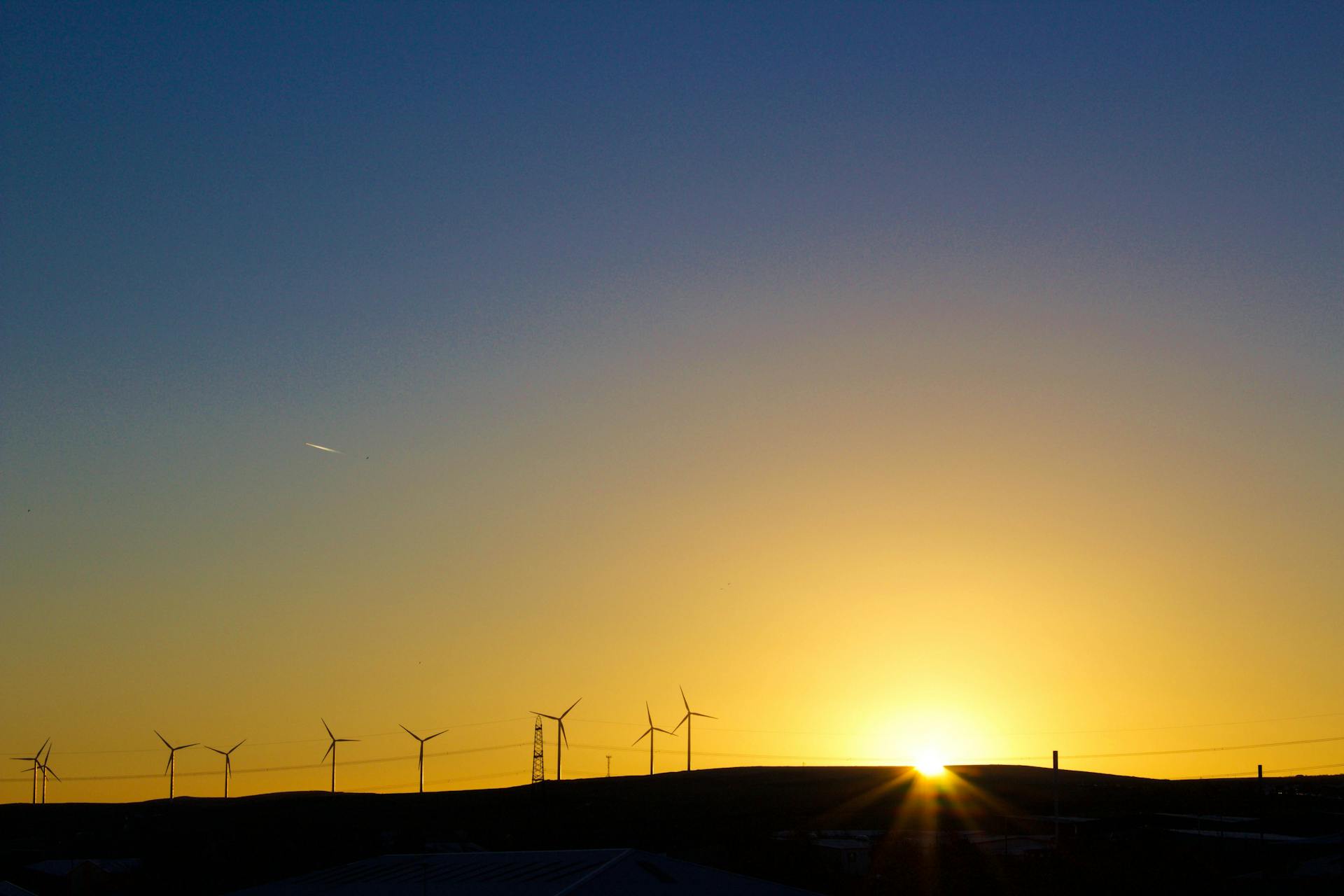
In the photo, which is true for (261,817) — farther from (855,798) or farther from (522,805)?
(855,798)

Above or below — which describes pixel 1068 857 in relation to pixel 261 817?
above

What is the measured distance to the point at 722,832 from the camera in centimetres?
11819

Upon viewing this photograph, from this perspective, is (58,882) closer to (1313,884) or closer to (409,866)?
(409,866)

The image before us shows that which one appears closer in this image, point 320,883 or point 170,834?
point 320,883

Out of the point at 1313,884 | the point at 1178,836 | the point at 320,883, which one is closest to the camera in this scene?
the point at 320,883

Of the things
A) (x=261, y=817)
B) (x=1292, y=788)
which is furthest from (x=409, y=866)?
(x=1292, y=788)

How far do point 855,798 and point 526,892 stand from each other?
13905 centimetres

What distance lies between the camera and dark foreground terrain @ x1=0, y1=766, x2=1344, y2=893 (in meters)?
75.0

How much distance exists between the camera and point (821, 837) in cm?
10031

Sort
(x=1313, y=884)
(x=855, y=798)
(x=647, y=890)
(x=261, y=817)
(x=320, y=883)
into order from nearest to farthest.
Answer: (x=647, y=890)
(x=320, y=883)
(x=1313, y=884)
(x=261, y=817)
(x=855, y=798)

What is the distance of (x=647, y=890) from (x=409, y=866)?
1865 centimetres

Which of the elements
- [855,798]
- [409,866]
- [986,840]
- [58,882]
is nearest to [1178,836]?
[986,840]

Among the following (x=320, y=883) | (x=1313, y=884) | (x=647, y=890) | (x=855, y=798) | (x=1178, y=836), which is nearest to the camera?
(x=647, y=890)

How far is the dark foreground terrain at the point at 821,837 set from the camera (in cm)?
7500
